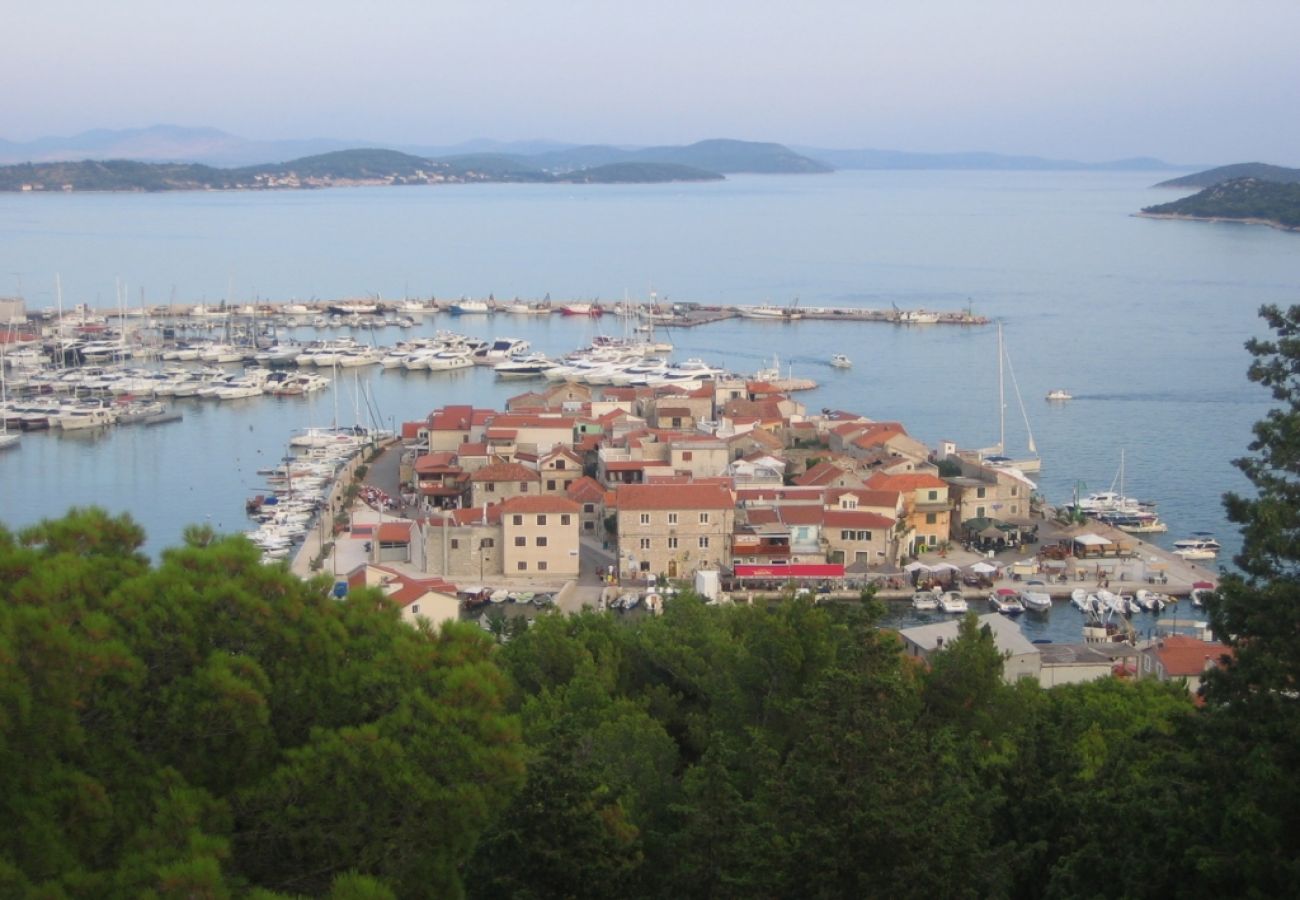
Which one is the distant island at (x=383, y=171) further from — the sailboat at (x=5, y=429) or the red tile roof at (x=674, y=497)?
the red tile roof at (x=674, y=497)

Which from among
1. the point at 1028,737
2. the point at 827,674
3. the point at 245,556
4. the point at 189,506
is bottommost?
the point at 189,506

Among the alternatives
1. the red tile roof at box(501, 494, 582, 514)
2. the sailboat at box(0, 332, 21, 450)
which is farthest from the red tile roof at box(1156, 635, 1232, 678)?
the sailboat at box(0, 332, 21, 450)

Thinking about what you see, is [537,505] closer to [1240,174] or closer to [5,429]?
[5,429]

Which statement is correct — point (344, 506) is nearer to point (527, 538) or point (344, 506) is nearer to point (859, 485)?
point (527, 538)

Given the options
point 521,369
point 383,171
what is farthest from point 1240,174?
point 521,369

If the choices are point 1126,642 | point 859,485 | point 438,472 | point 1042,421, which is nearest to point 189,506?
point 438,472

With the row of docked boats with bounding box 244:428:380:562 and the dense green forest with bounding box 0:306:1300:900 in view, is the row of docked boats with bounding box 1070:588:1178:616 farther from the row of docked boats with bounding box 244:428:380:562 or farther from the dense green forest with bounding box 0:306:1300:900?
the dense green forest with bounding box 0:306:1300:900
